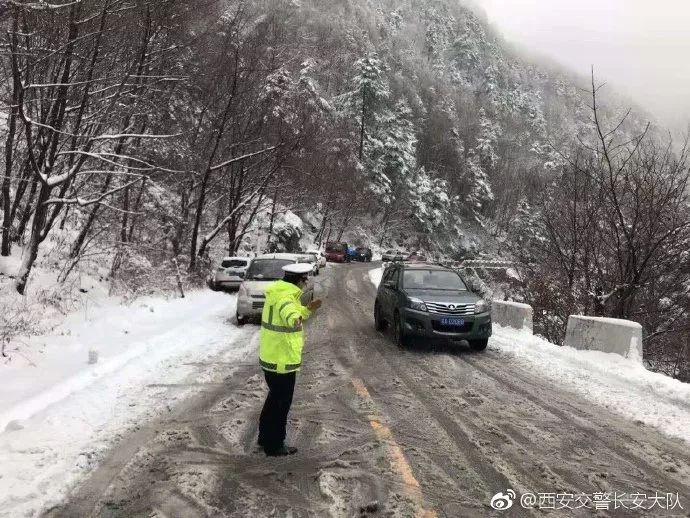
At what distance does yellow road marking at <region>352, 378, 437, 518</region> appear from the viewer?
3.65 meters

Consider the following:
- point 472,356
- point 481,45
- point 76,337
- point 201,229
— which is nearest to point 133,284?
point 76,337

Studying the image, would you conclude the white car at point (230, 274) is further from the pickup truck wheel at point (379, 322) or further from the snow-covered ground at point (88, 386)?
the pickup truck wheel at point (379, 322)

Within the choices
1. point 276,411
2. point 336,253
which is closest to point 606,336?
point 276,411

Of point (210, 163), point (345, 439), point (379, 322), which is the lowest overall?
point (345, 439)

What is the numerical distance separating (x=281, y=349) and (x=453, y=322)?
5647mm

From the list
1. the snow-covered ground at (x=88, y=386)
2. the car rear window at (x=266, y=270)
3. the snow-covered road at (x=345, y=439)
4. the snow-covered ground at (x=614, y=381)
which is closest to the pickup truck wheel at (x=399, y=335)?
the snow-covered road at (x=345, y=439)

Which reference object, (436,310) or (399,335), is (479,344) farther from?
(399,335)

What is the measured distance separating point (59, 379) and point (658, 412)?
301 inches

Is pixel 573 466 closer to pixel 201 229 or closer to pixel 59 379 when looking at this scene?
pixel 59 379

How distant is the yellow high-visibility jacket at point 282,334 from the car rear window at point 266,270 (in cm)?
887

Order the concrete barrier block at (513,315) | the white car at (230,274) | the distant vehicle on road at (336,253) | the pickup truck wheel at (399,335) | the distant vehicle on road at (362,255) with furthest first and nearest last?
the distant vehicle on road at (362,255), the distant vehicle on road at (336,253), the white car at (230,274), the concrete barrier block at (513,315), the pickup truck wheel at (399,335)

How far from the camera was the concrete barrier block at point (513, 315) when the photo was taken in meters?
12.6

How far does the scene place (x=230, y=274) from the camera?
66.3ft

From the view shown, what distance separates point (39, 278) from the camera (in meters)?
13.1
